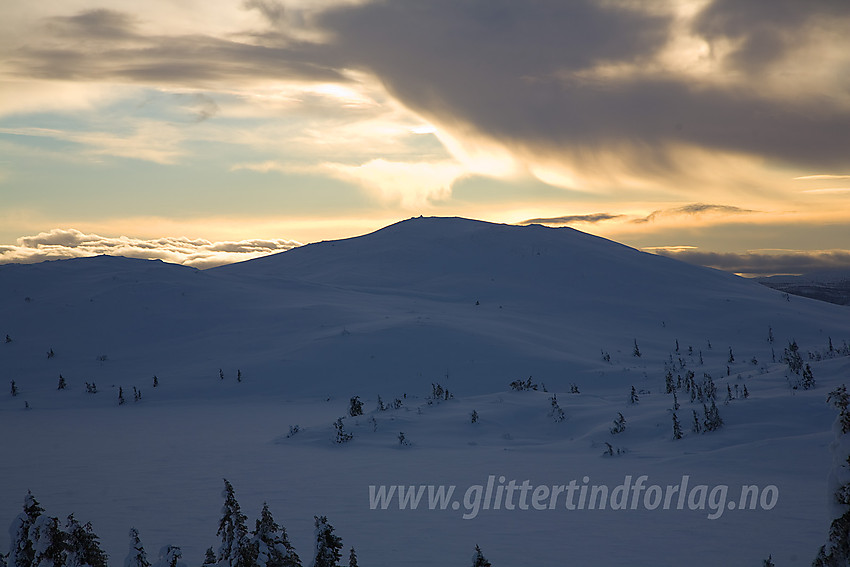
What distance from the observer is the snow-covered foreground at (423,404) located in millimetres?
7535

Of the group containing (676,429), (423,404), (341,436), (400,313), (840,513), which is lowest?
(341,436)

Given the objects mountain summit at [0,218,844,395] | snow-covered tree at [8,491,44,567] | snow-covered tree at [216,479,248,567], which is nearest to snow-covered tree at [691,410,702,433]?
mountain summit at [0,218,844,395]

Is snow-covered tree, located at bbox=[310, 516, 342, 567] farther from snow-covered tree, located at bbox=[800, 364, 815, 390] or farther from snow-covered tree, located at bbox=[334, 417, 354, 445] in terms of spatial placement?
snow-covered tree, located at bbox=[800, 364, 815, 390]

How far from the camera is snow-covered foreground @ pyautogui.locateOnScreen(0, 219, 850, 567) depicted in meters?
7.54

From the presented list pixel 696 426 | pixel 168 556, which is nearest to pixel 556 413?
pixel 696 426

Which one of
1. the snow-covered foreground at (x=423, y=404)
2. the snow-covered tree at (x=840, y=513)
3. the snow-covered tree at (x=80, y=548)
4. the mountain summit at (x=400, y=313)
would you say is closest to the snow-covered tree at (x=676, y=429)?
the snow-covered foreground at (x=423, y=404)

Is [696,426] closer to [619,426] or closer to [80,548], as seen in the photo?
[619,426]

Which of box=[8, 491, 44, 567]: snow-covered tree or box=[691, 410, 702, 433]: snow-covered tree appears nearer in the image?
box=[8, 491, 44, 567]: snow-covered tree

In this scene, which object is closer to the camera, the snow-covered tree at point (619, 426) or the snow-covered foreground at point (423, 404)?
the snow-covered foreground at point (423, 404)

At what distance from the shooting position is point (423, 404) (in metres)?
15.7

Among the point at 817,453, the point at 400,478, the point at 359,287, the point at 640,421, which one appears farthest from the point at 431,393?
the point at 359,287

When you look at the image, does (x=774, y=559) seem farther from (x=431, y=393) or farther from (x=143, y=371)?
(x=143, y=371)

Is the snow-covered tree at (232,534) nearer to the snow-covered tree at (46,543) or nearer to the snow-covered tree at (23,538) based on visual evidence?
the snow-covered tree at (46,543)

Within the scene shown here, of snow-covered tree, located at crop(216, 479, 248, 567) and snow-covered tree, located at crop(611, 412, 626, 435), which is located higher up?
snow-covered tree, located at crop(216, 479, 248, 567)
